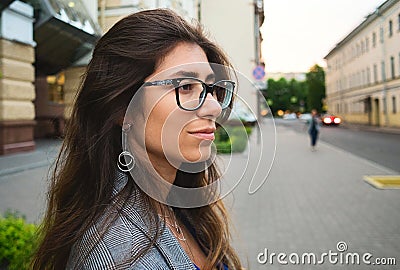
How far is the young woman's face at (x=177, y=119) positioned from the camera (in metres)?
0.45

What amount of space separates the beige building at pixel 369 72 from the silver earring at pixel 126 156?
0.44 m

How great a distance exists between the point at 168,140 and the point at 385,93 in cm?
50

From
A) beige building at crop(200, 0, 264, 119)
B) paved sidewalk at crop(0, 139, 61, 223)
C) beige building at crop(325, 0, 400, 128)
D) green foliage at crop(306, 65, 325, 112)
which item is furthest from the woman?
paved sidewalk at crop(0, 139, 61, 223)

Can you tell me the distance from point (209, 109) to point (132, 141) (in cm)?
14

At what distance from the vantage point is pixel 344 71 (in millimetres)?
895

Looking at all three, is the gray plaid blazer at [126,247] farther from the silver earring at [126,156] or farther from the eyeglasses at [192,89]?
the eyeglasses at [192,89]

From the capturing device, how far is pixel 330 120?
2.91 ft

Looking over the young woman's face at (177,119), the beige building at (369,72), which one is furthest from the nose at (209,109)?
the beige building at (369,72)

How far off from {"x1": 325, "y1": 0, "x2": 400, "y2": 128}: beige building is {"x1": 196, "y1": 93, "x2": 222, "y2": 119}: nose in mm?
369

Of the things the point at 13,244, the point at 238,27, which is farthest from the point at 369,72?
the point at 13,244

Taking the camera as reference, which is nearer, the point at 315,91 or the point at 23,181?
the point at 315,91

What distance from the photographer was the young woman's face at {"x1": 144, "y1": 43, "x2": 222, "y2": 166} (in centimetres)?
45

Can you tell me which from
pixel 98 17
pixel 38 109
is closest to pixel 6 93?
pixel 38 109

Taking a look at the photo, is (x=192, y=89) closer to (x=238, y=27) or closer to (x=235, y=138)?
(x=235, y=138)
